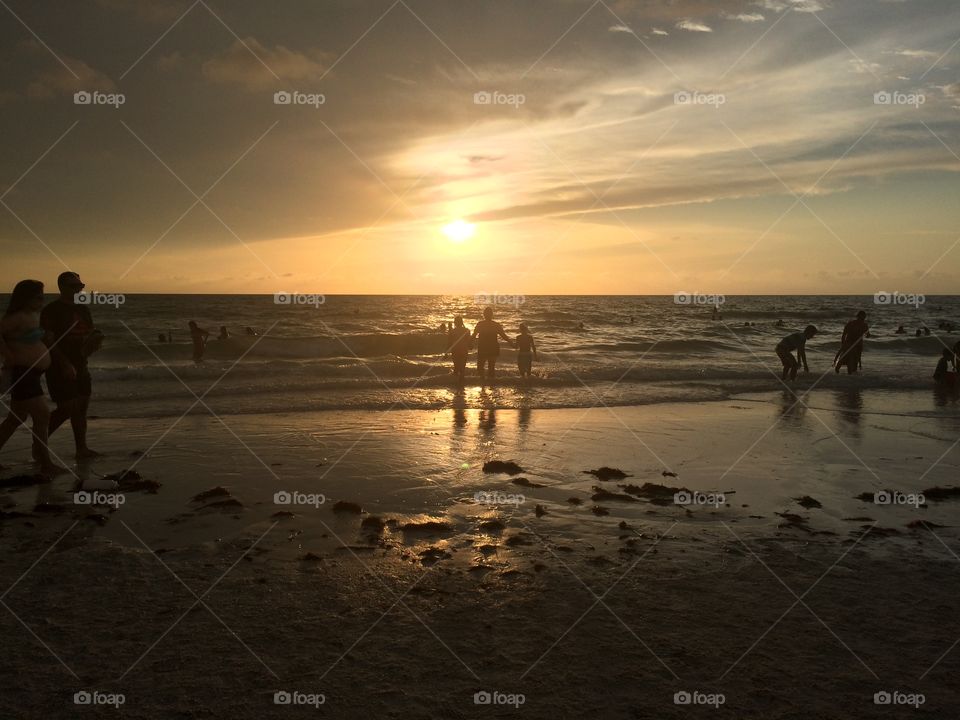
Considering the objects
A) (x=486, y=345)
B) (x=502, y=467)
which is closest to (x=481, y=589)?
(x=502, y=467)

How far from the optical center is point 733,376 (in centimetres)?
2412

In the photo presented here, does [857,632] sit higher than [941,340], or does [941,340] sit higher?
[941,340]

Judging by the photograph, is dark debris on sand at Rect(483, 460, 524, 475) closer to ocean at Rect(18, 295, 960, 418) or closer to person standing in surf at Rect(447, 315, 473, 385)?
ocean at Rect(18, 295, 960, 418)

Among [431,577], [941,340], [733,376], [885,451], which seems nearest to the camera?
[431,577]

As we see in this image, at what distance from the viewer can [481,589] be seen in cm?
530

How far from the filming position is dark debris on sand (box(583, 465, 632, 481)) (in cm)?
913

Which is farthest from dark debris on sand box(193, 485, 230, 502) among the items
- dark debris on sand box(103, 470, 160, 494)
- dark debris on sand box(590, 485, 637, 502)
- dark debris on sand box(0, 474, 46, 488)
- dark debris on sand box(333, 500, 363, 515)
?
dark debris on sand box(590, 485, 637, 502)

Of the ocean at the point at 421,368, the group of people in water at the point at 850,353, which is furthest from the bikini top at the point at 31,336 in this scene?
the group of people in water at the point at 850,353

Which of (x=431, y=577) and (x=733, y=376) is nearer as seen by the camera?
(x=431, y=577)

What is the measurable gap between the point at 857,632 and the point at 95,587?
5577 mm

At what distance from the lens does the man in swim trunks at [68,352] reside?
916 cm

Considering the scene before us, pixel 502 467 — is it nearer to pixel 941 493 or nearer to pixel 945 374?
pixel 941 493

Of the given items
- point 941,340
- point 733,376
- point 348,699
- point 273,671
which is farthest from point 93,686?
point 941,340

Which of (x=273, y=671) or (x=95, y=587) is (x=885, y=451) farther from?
(x=95, y=587)
